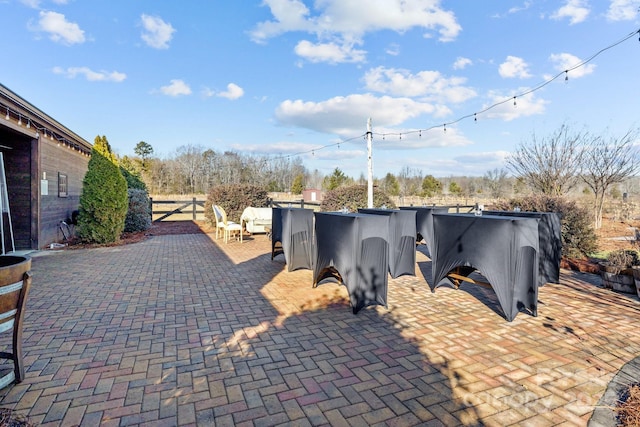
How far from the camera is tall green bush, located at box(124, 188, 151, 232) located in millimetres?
10984

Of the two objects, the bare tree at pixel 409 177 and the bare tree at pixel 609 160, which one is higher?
the bare tree at pixel 409 177

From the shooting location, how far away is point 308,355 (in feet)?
8.84

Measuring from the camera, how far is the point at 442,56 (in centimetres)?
1051

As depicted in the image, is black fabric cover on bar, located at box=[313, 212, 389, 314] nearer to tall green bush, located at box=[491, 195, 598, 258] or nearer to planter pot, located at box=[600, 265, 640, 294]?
planter pot, located at box=[600, 265, 640, 294]

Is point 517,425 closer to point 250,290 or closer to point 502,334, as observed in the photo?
point 502,334

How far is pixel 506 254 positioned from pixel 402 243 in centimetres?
206

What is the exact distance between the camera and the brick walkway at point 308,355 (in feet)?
6.44

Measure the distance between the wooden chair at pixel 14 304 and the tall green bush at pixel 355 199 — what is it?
923cm

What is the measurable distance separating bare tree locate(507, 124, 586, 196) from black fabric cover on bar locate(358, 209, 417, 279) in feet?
26.8

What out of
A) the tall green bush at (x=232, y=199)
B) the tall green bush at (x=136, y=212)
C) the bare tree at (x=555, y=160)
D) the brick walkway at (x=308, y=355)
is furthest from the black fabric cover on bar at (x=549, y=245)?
the tall green bush at (x=136, y=212)

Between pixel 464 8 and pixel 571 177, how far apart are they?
24.2 feet

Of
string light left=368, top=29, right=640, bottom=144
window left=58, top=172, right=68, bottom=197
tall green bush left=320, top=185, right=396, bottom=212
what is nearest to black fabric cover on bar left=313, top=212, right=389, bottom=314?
string light left=368, top=29, right=640, bottom=144

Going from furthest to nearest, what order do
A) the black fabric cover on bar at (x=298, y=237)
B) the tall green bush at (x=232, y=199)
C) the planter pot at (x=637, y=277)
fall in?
the tall green bush at (x=232, y=199) → the black fabric cover on bar at (x=298, y=237) → the planter pot at (x=637, y=277)

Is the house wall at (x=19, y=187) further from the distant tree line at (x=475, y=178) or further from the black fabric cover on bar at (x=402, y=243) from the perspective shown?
the black fabric cover on bar at (x=402, y=243)
